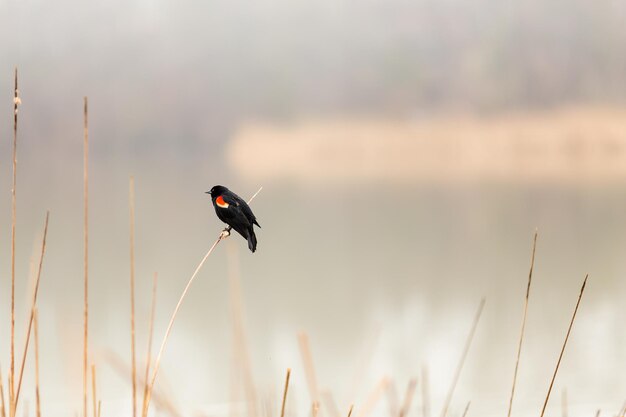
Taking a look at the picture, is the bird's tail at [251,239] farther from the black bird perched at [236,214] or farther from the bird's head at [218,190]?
the bird's head at [218,190]

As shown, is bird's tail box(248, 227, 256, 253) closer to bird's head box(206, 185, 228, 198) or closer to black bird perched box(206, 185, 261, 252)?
black bird perched box(206, 185, 261, 252)

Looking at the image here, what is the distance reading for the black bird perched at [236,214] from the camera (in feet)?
3.62

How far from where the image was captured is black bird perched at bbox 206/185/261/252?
110cm

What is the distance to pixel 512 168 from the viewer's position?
69.1m

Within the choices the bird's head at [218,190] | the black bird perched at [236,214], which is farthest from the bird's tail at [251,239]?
the bird's head at [218,190]

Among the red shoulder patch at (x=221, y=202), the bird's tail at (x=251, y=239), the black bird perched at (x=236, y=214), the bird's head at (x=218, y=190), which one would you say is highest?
the bird's head at (x=218, y=190)

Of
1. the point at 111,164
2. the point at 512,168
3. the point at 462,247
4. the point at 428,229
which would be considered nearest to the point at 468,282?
the point at 462,247

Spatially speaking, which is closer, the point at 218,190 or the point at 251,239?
the point at 251,239

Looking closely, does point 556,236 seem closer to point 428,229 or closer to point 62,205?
point 428,229

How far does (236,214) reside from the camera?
1.12m

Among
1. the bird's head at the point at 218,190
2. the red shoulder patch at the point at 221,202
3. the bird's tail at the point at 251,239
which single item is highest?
the bird's head at the point at 218,190

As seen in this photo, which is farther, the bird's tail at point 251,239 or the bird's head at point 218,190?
the bird's head at point 218,190

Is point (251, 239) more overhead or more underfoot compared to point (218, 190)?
more underfoot

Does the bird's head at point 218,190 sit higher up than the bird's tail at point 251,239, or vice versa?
the bird's head at point 218,190
